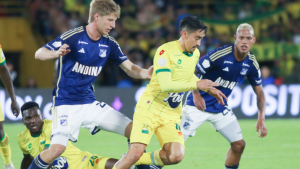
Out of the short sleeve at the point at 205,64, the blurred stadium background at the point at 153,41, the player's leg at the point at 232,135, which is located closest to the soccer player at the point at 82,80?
the short sleeve at the point at 205,64

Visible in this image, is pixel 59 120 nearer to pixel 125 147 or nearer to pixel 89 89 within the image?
pixel 89 89

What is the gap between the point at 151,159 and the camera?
544 centimetres

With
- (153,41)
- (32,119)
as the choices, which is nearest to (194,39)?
(32,119)

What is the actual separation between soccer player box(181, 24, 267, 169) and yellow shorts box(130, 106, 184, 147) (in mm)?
931

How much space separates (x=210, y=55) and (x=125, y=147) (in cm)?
363

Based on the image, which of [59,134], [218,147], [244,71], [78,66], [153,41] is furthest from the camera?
[153,41]

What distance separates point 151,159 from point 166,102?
2.34 feet

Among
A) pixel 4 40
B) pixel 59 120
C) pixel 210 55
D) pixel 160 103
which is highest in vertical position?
pixel 210 55

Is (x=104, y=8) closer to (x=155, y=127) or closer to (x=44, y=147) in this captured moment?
(x=155, y=127)

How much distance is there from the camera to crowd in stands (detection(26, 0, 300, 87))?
14.9m

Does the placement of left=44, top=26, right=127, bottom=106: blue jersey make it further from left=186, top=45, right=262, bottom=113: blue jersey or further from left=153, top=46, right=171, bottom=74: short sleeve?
left=186, top=45, right=262, bottom=113: blue jersey

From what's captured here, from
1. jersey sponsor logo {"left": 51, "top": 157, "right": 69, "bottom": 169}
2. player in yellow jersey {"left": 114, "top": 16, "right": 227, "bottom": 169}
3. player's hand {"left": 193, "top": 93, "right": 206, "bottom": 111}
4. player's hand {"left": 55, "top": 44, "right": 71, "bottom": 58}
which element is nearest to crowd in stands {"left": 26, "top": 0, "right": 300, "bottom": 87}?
player's hand {"left": 193, "top": 93, "right": 206, "bottom": 111}

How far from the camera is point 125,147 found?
9.16 meters

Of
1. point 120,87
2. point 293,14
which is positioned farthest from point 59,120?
point 293,14
